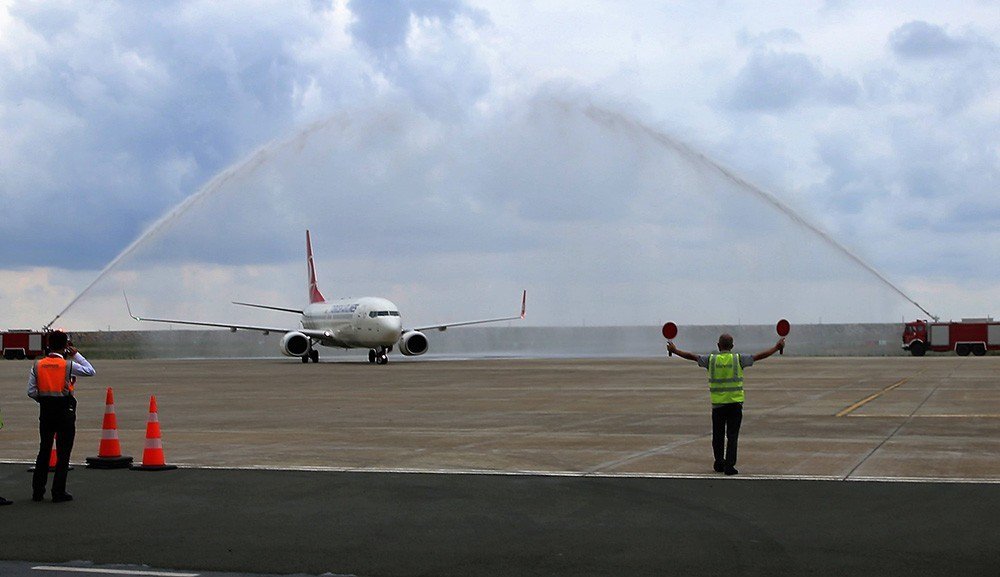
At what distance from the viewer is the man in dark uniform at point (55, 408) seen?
12312 millimetres

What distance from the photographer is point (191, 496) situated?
41.3 ft

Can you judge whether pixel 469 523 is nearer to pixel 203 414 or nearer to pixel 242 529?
pixel 242 529

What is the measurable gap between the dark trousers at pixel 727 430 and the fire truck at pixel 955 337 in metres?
56.9

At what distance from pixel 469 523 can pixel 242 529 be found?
209 cm

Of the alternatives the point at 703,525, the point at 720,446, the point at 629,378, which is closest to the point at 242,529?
the point at 703,525

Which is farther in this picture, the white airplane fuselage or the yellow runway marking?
the white airplane fuselage

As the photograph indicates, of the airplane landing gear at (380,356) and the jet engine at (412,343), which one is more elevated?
the jet engine at (412,343)

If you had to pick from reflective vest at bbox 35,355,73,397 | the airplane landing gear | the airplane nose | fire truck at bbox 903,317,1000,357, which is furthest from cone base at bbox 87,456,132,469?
fire truck at bbox 903,317,1000,357

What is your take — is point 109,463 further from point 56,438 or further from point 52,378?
point 52,378

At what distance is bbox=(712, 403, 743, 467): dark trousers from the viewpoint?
1425 centimetres

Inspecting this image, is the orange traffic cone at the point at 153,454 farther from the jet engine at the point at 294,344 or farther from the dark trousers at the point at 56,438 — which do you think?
the jet engine at the point at 294,344

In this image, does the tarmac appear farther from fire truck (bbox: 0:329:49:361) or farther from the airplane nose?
fire truck (bbox: 0:329:49:361)

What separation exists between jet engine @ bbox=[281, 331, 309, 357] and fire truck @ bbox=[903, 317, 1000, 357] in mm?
35438

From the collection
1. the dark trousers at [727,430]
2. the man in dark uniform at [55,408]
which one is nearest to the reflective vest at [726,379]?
the dark trousers at [727,430]
